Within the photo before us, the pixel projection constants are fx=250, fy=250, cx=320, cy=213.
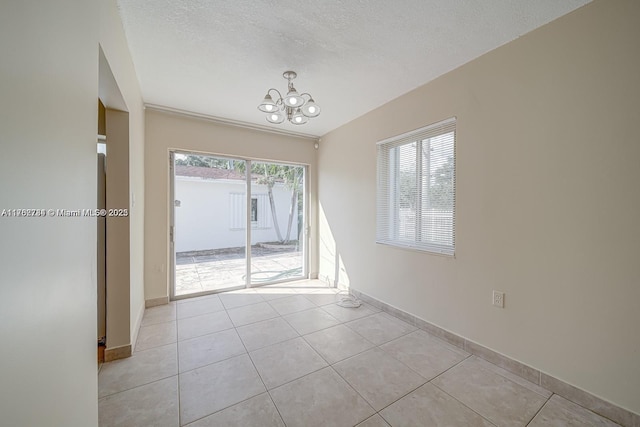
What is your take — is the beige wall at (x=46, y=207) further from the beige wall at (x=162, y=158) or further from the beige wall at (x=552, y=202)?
the beige wall at (x=552, y=202)

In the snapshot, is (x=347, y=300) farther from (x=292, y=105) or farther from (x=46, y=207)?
(x=46, y=207)

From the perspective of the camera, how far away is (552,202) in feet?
6.10

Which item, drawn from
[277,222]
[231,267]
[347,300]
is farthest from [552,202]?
[231,267]

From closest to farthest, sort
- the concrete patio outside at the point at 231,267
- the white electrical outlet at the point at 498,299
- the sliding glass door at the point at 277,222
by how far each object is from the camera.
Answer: the white electrical outlet at the point at 498,299
the concrete patio outside at the point at 231,267
the sliding glass door at the point at 277,222

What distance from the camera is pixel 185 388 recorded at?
188cm

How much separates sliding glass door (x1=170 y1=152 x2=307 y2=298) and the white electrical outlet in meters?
3.15

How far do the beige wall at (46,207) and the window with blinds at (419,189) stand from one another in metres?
2.78

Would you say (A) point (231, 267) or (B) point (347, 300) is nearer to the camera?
(B) point (347, 300)

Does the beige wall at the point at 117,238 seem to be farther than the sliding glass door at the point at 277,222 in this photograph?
No

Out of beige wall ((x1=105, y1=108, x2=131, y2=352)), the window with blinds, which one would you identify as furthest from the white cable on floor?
beige wall ((x1=105, y1=108, x2=131, y2=352))

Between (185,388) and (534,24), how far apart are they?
3797 millimetres

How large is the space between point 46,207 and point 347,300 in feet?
11.1

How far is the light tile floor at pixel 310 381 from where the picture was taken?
1.62 metres

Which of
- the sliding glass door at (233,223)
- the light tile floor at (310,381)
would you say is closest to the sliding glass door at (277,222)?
the sliding glass door at (233,223)
